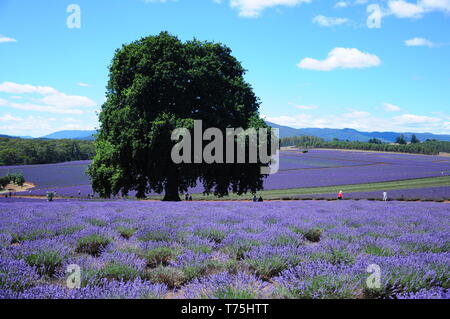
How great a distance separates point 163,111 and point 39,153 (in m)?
88.1

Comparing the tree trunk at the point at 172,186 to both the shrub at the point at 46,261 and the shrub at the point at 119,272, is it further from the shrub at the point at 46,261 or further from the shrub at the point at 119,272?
the shrub at the point at 119,272

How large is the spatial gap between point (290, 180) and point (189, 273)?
44519 millimetres

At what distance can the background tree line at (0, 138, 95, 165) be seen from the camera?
85.2 meters

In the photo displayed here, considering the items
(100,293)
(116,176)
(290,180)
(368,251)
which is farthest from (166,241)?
(290,180)

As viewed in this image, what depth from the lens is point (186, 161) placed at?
16281 mm

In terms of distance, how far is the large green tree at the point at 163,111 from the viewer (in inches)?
658

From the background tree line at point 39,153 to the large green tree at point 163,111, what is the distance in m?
64.6

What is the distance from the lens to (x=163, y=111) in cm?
1708

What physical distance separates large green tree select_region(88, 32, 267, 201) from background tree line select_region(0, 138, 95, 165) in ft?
212

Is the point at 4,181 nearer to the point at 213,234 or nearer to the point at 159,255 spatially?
the point at 213,234

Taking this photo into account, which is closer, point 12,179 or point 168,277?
point 168,277

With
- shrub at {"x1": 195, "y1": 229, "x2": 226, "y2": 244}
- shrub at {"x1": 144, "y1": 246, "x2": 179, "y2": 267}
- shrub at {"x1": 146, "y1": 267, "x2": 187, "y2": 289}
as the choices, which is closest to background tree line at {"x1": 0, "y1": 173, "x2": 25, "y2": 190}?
shrub at {"x1": 195, "y1": 229, "x2": 226, "y2": 244}

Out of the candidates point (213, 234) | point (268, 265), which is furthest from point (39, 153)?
point (268, 265)

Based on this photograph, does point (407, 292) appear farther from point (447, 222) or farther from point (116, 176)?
point (116, 176)
